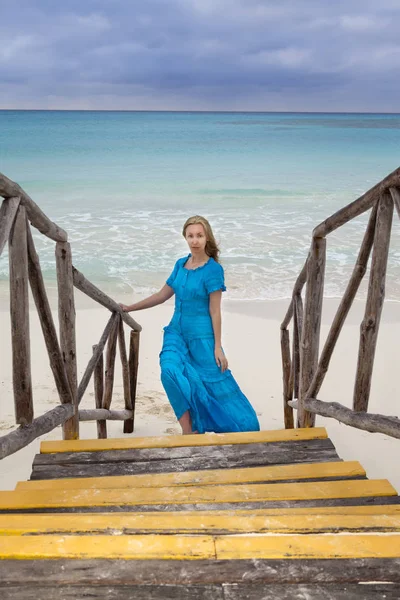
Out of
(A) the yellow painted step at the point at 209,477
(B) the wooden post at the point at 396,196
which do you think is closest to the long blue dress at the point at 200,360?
(A) the yellow painted step at the point at 209,477

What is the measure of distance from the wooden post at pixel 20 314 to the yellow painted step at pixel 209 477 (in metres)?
0.35

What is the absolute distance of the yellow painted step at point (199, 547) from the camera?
1429mm

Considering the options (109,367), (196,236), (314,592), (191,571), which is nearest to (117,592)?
(191,571)

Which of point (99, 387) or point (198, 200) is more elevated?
point (198, 200)

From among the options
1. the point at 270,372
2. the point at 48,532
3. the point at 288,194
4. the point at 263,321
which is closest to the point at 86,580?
the point at 48,532

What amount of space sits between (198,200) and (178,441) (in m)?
18.3

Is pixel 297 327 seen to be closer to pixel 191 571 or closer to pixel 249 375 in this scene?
pixel 249 375

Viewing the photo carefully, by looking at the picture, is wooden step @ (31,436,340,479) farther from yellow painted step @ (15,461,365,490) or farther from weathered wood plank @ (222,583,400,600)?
weathered wood plank @ (222,583,400,600)

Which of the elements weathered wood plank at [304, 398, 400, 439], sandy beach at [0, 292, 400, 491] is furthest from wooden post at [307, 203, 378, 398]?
sandy beach at [0, 292, 400, 491]

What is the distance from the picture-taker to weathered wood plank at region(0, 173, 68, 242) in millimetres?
2351

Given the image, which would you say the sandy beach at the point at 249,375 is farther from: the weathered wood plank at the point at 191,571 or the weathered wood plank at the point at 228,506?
the weathered wood plank at the point at 191,571

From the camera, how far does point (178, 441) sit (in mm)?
3033

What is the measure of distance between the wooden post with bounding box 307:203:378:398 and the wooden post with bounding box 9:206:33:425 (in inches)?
60.2

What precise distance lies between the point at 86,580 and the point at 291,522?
678 millimetres
